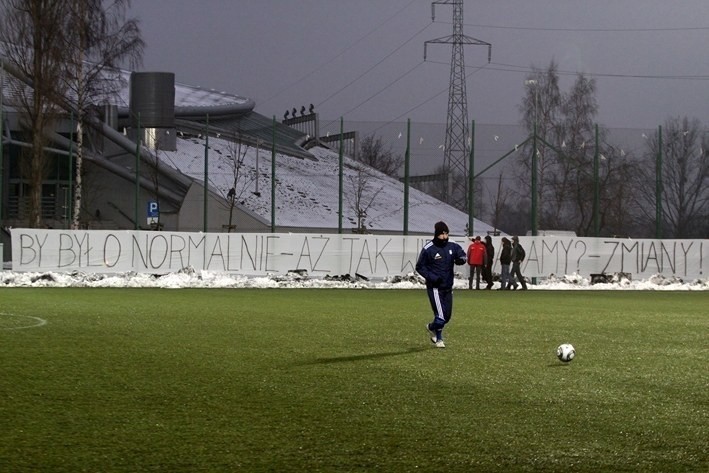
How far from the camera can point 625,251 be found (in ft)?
139

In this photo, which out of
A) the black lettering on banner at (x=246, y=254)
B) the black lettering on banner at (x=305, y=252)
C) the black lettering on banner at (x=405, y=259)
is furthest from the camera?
the black lettering on banner at (x=405, y=259)

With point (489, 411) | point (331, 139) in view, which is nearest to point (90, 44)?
point (331, 139)

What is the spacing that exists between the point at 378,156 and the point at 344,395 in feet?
182

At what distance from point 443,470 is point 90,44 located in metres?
44.6

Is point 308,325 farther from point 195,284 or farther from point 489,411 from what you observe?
point 195,284

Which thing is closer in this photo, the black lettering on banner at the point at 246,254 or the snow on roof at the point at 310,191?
the black lettering on banner at the point at 246,254

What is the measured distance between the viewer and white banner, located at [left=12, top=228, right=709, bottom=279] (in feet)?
126

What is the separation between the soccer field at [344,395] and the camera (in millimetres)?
8094

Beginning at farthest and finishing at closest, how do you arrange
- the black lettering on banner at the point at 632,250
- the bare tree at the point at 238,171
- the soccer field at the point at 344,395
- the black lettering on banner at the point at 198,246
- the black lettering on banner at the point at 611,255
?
the bare tree at the point at 238,171 < the black lettering on banner at the point at 632,250 < the black lettering on banner at the point at 611,255 < the black lettering on banner at the point at 198,246 < the soccer field at the point at 344,395

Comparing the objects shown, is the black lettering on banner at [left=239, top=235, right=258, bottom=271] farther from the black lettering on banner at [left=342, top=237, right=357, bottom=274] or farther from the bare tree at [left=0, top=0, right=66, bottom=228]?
the bare tree at [left=0, top=0, right=66, bottom=228]

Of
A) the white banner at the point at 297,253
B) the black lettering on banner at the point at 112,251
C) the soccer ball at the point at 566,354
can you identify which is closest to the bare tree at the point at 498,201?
the white banner at the point at 297,253

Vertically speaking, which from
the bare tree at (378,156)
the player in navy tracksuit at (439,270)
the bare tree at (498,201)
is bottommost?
the player in navy tracksuit at (439,270)

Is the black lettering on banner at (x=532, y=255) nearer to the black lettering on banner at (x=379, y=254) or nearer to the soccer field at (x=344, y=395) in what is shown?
the black lettering on banner at (x=379, y=254)

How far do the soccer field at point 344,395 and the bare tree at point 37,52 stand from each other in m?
28.5
